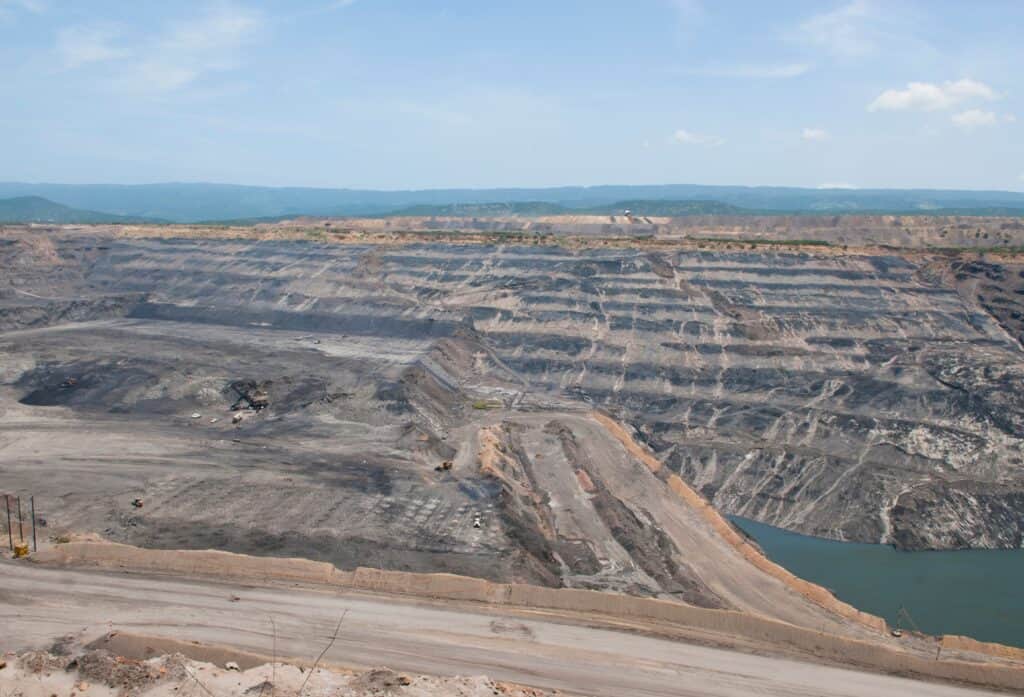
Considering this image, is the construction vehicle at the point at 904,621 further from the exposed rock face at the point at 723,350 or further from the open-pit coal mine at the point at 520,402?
the exposed rock face at the point at 723,350

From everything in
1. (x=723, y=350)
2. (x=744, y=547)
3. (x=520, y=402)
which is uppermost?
(x=723, y=350)

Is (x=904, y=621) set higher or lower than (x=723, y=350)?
lower

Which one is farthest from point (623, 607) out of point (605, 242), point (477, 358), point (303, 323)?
point (605, 242)

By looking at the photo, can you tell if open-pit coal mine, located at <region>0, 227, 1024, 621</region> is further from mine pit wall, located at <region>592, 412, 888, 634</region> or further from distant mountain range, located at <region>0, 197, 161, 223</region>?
distant mountain range, located at <region>0, 197, 161, 223</region>

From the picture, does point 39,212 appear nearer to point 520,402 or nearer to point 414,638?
Answer: point 520,402

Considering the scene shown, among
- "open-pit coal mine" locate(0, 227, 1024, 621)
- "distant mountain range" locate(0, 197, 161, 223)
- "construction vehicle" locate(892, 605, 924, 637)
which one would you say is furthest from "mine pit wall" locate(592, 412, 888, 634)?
"distant mountain range" locate(0, 197, 161, 223)

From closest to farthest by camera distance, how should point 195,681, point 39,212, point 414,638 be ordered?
1. point 195,681
2. point 414,638
3. point 39,212

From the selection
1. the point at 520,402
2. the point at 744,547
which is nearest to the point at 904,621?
the point at 744,547
